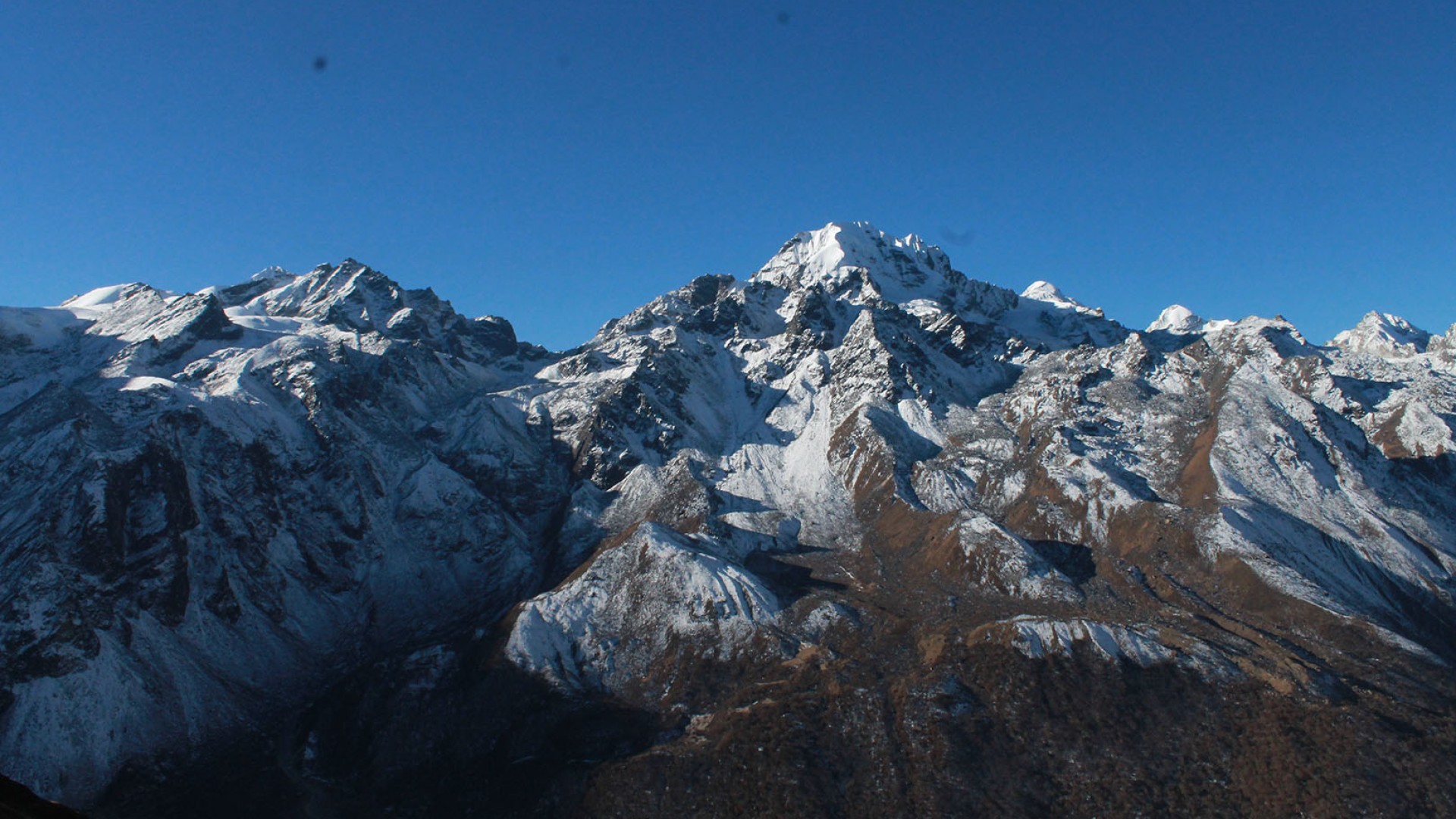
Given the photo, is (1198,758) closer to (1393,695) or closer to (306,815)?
(1393,695)

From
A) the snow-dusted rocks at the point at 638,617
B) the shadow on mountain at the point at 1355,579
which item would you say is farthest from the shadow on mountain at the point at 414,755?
the shadow on mountain at the point at 1355,579

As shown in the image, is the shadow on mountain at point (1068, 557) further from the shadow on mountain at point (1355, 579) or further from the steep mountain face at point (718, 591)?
the shadow on mountain at point (1355, 579)

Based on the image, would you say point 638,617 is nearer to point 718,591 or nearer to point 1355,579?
point 718,591

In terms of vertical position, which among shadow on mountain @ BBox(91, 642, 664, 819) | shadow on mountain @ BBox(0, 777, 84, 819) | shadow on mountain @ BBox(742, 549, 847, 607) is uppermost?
shadow on mountain @ BBox(742, 549, 847, 607)

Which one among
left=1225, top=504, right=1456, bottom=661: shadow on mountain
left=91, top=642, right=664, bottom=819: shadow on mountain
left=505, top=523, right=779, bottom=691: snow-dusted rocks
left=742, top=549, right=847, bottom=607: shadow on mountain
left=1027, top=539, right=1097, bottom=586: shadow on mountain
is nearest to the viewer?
left=91, top=642, right=664, bottom=819: shadow on mountain

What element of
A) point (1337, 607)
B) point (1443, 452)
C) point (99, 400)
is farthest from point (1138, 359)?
point (99, 400)

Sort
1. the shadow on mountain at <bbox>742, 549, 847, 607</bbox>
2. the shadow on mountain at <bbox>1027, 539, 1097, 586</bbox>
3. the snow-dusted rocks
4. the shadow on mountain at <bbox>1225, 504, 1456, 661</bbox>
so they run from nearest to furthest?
the snow-dusted rocks
the shadow on mountain at <bbox>1225, 504, 1456, 661</bbox>
the shadow on mountain at <bbox>742, 549, 847, 607</bbox>
the shadow on mountain at <bbox>1027, 539, 1097, 586</bbox>

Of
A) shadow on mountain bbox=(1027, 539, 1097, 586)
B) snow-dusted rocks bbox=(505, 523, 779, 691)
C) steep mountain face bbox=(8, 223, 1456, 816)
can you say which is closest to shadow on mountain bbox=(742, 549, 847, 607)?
steep mountain face bbox=(8, 223, 1456, 816)

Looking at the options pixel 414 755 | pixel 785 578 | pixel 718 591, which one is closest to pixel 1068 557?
pixel 785 578

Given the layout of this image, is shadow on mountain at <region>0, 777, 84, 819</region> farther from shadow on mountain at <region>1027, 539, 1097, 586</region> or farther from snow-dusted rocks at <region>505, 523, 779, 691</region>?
shadow on mountain at <region>1027, 539, 1097, 586</region>
